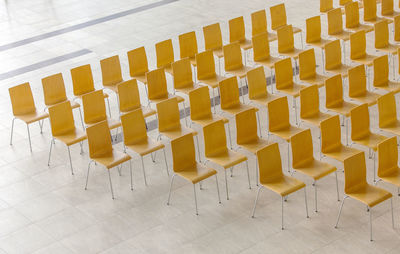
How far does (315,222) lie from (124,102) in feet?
11.2

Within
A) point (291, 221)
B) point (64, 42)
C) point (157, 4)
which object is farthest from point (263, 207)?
point (157, 4)

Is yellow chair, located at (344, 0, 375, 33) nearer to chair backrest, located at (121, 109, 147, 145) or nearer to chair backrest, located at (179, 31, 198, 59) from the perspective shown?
chair backrest, located at (179, 31, 198, 59)

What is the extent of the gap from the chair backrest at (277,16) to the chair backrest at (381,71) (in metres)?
2.60

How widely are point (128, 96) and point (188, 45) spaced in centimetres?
188

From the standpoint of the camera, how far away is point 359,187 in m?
7.59

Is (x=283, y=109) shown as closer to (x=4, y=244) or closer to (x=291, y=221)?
(x=291, y=221)

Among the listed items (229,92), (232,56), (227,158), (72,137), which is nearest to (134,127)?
(72,137)

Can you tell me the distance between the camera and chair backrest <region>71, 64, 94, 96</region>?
9914 mm

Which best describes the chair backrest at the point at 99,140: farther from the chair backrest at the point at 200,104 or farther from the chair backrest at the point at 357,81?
the chair backrest at the point at 357,81

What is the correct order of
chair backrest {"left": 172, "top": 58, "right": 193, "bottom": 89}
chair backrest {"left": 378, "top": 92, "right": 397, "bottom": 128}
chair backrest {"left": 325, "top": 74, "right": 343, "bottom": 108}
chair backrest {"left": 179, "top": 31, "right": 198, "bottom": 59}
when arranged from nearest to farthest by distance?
chair backrest {"left": 378, "top": 92, "right": 397, "bottom": 128}, chair backrest {"left": 325, "top": 74, "right": 343, "bottom": 108}, chair backrest {"left": 172, "top": 58, "right": 193, "bottom": 89}, chair backrest {"left": 179, "top": 31, "right": 198, "bottom": 59}

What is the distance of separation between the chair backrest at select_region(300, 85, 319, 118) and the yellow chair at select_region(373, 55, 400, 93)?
1.35 metres

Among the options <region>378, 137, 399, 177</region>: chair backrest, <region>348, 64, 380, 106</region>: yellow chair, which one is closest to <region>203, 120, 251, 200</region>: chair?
<region>378, 137, 399, 177</region>: chair backrest

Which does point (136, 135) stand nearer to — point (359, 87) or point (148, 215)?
point (148, 215)

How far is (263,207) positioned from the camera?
807 cm
